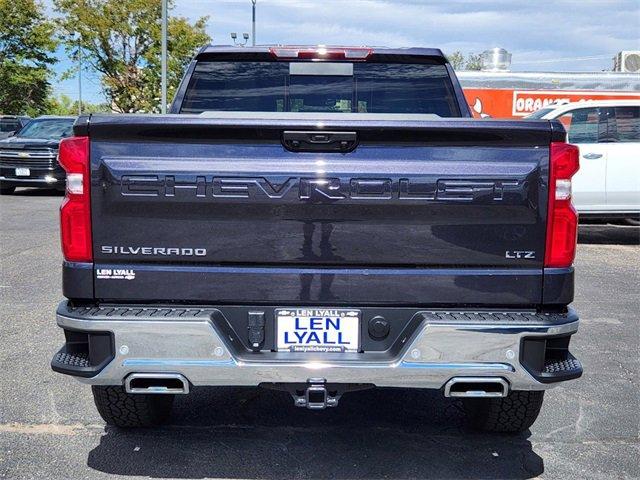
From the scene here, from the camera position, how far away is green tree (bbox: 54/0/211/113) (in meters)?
30.0

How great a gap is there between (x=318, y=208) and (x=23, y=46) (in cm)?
3942

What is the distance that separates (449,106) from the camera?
446cm

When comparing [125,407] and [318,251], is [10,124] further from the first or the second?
[318,251]

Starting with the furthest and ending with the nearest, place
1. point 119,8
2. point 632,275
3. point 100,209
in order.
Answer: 1. point 119,8
2. point 632,275
3. point 100,209

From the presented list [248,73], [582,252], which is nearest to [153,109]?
[582,252]

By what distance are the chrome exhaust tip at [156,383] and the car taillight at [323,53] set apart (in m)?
2.20

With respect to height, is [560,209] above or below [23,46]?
below

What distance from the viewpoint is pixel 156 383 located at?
122 inches

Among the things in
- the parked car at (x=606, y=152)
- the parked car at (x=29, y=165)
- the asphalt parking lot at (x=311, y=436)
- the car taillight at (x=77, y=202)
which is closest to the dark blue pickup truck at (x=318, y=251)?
the car taillight at (x=77, y=202)

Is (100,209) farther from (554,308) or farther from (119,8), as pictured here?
(119,8)

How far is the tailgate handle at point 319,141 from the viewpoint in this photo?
298 centimetres

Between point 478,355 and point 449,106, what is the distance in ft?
6.42

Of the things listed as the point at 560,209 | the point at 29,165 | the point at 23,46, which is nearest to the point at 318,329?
the point at 560,209

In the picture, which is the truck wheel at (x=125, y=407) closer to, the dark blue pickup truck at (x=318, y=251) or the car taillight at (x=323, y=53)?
the dark blue pickup truck at (x=318, y=251)
